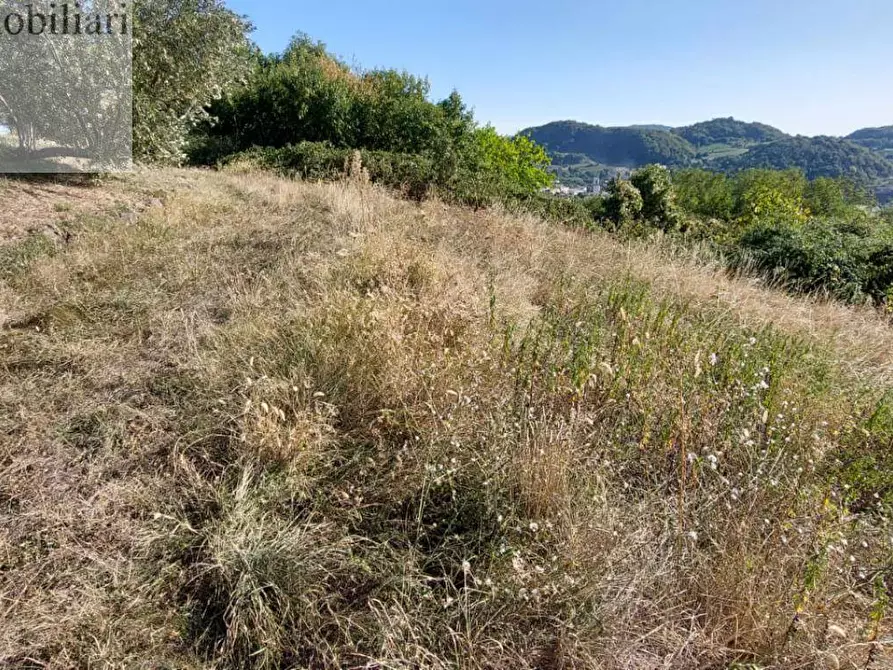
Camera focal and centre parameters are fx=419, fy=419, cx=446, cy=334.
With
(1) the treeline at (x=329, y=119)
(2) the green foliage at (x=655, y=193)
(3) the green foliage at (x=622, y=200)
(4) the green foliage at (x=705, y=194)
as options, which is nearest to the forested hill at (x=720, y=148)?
(4) the green foliage at (x=705, y=194)

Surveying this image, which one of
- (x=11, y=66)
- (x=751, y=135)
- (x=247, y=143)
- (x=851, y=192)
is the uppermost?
(x=751, y=135)

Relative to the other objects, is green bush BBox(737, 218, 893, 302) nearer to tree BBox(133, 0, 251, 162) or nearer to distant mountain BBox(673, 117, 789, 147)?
tree BBox(133, 0, 251, 162)

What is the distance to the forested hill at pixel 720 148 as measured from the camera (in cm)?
10403

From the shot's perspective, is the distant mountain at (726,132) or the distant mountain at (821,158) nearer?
the distant mountain at (821,158)

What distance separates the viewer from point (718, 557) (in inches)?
62.7

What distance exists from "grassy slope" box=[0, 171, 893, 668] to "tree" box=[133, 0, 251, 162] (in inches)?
173

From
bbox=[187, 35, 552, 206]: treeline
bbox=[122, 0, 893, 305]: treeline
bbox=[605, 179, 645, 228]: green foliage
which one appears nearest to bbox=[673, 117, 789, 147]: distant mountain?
bbox=[122, 0, 893, 305]: treeline

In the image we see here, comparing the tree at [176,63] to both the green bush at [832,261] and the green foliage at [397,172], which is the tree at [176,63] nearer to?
the green foliage at [397,172]

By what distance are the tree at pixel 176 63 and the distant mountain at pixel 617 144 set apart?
148 meters

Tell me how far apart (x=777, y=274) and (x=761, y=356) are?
17.0ft

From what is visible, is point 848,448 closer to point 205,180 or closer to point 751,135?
point 205,180

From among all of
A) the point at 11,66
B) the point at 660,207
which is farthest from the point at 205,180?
the point at 660,207

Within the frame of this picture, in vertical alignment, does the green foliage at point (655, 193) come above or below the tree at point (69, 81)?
above

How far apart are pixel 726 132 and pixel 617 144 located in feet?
159
